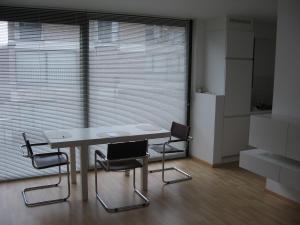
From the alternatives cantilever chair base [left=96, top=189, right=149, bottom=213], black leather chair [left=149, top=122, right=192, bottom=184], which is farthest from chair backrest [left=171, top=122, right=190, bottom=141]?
cantilever chair base [left=96, top=189, right=149, bottom=213]

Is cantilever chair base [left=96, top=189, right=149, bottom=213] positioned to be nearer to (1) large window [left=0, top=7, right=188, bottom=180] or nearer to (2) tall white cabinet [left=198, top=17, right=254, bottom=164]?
(1) large window [left=0, top=7, right=188, bottom=180]

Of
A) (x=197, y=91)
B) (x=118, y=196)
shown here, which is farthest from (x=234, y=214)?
(x=197, y=91)

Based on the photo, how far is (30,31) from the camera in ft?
15.1

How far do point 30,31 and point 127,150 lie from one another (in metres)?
2.23

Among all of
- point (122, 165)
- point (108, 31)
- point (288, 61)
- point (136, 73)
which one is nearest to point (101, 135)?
point (122, 165)

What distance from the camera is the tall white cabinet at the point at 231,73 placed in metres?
5.25

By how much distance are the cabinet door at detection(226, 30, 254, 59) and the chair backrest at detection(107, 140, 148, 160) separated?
7.53ft

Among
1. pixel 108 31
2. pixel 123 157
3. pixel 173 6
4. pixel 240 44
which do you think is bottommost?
pixel 123 157

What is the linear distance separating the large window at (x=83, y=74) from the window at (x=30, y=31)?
13mm

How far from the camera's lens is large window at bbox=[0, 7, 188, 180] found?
4602 millimetres

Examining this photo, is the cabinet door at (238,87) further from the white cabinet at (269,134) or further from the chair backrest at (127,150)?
the chair backrest at (127,150)

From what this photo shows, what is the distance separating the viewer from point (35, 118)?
15.7 feet

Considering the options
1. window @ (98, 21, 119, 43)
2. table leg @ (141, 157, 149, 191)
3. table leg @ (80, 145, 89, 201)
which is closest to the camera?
table leg @ (80, 145, 89, 201)

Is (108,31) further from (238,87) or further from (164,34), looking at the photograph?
(238,87)
